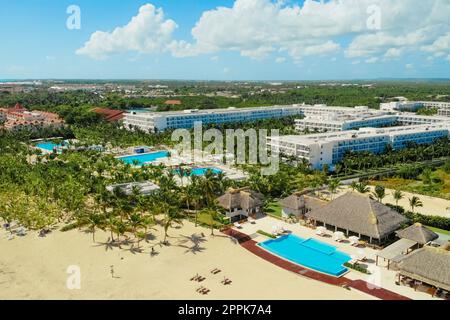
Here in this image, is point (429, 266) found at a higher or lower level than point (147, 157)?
lower

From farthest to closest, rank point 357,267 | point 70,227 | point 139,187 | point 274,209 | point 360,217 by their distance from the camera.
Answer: point 139,187, point 274,209, point 70,227, point 360,217, point 357,267

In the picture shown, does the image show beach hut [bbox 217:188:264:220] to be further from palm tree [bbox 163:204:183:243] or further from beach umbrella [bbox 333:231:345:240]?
beach umbrella [bbox 333:231:345:240]

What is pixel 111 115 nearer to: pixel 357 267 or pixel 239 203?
pixel 239 203

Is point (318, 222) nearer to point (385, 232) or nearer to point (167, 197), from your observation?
point (385, 232)

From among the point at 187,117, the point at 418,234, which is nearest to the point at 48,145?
the point at 187,117

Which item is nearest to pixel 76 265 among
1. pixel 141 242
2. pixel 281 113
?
pixel 141 242

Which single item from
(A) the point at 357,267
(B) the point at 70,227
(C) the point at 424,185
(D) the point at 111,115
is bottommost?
(A) the point at 357,267
